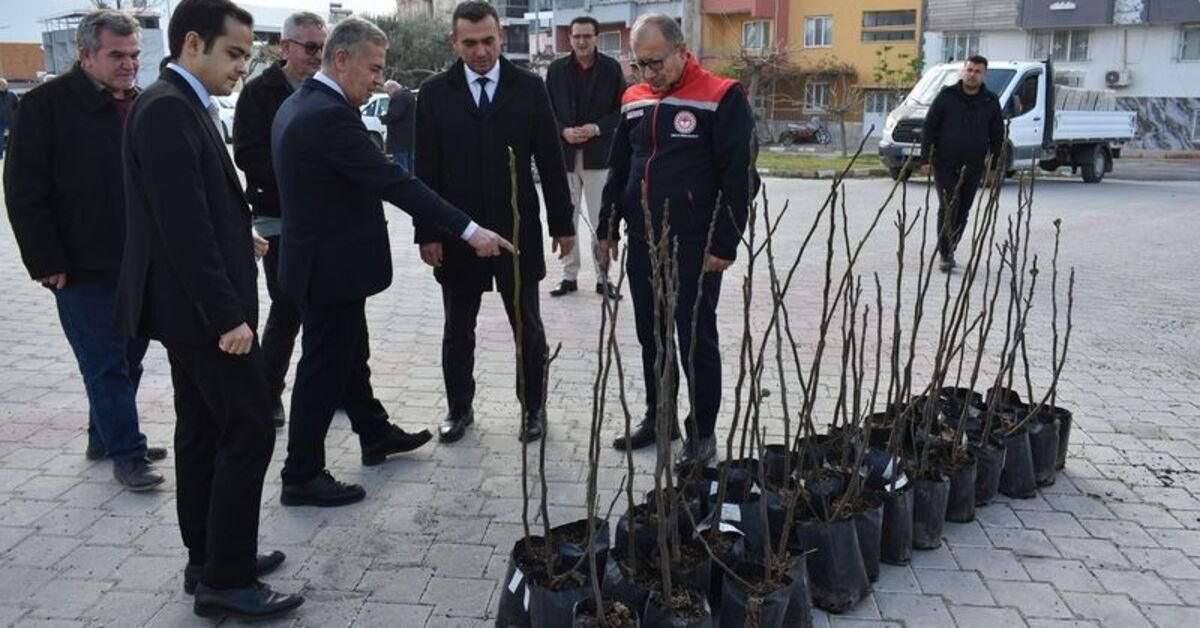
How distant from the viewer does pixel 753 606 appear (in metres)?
2.74

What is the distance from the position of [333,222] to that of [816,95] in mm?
38791

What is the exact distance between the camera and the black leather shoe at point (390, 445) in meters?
4.30

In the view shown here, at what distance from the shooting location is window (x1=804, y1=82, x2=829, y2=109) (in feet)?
130

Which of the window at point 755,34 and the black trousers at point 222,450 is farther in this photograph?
the window at point 755,34

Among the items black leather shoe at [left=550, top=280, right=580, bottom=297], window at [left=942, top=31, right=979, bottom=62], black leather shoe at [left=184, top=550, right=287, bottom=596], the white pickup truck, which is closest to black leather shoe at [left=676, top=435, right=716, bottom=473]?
black leather shoe at [left=184, top=550, right=287, bottom=596]

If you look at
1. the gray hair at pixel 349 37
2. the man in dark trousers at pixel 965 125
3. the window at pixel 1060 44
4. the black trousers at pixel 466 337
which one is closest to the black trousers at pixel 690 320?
the black trousers at pixel 466 337

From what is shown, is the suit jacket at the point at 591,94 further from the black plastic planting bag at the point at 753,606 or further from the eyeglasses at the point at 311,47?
the black plastic planting bag at the point at 753,606

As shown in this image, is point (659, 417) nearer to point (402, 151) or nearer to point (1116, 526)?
point (1116, 526)

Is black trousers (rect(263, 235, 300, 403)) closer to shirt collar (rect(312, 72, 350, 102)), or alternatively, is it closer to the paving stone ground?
the paving stone ground

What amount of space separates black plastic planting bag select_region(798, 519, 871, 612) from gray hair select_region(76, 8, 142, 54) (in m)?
3.28

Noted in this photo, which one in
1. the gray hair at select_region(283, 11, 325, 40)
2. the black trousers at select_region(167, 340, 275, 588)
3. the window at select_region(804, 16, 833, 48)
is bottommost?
the black trousers at select_region(167, 340, 275, 588)

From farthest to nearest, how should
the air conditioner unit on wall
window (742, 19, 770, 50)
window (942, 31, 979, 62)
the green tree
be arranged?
the green tree
window (742, 19, 770, 50)
window (942, 31, 979, 62)
the air conditioner unit on wall

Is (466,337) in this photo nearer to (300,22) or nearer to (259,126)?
(259,126)

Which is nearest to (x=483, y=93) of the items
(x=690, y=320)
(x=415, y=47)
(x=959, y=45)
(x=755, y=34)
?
(x=690, y=320)
